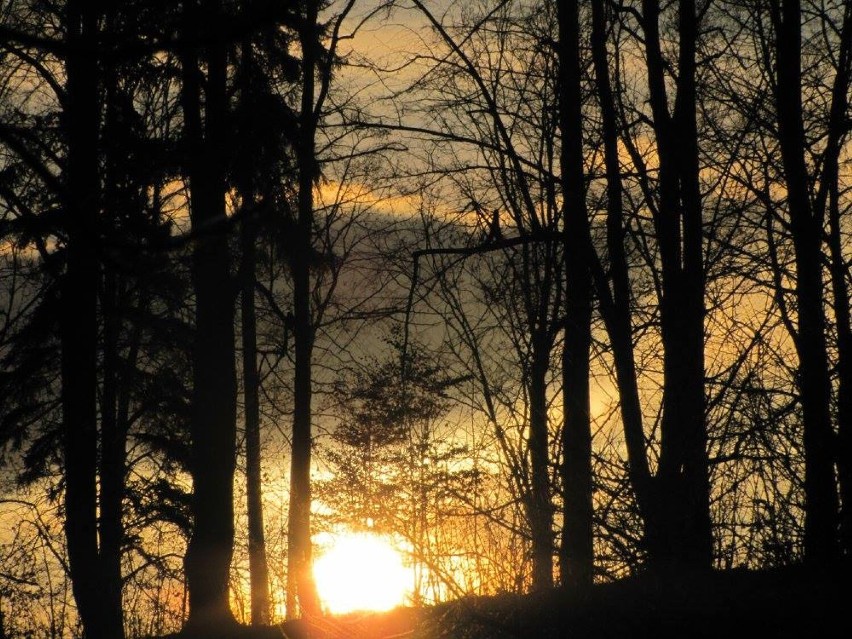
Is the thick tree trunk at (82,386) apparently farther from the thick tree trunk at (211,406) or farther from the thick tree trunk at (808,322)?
the thick tree trunk at (808,322)

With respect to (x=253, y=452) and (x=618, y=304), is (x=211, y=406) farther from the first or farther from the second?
(x=253, y=452)

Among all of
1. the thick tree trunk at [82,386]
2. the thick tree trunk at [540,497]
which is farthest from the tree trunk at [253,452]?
the thick tree trunk at [540,497]

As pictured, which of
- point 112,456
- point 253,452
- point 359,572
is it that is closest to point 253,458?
point 253,452

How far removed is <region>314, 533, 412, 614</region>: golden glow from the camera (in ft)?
56.5

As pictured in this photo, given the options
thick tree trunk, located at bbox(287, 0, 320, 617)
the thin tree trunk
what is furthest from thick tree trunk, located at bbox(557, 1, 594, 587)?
the thin tree trunk

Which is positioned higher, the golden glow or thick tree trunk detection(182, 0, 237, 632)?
thick tree trunk detection(182, 0, 237, 632)

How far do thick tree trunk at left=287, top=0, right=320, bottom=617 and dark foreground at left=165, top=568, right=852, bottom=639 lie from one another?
9.23 meters

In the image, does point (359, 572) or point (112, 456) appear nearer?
point (112, 456)

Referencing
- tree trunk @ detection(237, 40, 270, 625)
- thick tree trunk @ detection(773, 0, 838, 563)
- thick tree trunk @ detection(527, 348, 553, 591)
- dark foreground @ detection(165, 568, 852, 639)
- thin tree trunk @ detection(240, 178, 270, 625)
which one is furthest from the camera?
thin tree trunk @ detection(240, 178, 270, 625)

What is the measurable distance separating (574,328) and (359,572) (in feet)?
45.8

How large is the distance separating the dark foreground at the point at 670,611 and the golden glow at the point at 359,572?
795 centimetres

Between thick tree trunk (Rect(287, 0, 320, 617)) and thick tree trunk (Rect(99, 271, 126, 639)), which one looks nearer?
thick tree trunk (Rect(287, 0, 320, 617))

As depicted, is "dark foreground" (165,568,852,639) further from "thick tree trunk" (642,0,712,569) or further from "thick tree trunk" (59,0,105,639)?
"thick tree trunk" (59,0,105,639)

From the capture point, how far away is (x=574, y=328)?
969 centimetres
